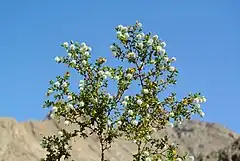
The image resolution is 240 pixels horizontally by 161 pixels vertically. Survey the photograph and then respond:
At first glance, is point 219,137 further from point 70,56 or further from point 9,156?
point 70,56

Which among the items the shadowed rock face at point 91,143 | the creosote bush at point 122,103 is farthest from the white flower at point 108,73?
the shadowed rock face at point 91,143

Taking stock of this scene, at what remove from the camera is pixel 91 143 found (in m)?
104

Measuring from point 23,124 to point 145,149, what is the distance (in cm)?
7758

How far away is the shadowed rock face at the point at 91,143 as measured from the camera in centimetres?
6994

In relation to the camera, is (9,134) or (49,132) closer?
(9,134)

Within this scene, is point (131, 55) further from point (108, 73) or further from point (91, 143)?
point (91, 143)

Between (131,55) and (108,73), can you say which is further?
(131,55)

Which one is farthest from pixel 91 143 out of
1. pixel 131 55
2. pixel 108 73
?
pixel 108 73

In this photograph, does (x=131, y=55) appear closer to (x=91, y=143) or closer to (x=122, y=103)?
(x=122, y=103)

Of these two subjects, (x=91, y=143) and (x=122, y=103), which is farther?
(x=91, y=143)

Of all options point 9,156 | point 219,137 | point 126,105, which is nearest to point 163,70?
point 126,105

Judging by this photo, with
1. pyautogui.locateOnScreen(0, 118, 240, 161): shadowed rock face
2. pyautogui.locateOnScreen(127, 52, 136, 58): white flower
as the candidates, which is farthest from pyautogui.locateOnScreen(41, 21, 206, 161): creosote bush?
pyautogui.locateOnScreen(0, 118, 240, 161): shadowed rock face

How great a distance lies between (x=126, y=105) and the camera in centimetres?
1616

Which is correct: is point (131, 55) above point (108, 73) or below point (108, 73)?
above
